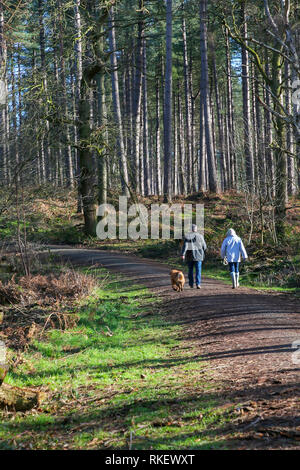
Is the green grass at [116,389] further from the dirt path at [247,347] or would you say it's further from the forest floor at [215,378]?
the dirt path at [247,347]

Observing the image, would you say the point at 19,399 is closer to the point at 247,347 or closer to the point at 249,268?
the point at 247,347

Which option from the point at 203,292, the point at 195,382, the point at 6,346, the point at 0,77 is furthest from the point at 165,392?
the point at 0,77

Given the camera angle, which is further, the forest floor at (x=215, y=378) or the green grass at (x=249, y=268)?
the green grass at (x=249, y=268)

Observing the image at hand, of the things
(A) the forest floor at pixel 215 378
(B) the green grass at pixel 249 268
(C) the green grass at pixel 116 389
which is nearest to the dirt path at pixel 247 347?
(A) the forest floor at pixel 215 378

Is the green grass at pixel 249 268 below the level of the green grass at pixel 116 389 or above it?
above

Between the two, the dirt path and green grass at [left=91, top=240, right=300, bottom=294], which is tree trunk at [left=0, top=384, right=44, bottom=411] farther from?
green grass at [left=91, top=240, right=300, bottom=294]

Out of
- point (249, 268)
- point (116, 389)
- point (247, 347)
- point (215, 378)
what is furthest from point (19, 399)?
point (249, 268)

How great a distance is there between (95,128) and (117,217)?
570 cm

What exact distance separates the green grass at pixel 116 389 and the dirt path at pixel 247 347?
0.26m

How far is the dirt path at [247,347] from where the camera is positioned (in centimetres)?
465

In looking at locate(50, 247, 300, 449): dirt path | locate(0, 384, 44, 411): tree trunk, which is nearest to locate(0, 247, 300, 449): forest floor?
locate(50, 247, 300, 449): dirt path

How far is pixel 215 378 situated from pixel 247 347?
5.12ft

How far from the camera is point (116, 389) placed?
696 cm

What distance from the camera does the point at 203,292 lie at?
1288cm
